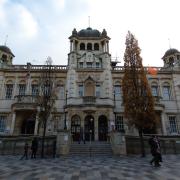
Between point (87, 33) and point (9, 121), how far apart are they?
21.8m

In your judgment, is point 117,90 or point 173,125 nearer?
point 173,125

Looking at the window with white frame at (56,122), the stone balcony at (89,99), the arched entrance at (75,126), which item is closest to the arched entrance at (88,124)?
the arched entrance at (75,126)

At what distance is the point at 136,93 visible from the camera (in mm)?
19797

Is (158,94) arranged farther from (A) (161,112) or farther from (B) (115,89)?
(B) (115,89)

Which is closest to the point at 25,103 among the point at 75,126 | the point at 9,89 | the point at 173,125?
the point at 9,89

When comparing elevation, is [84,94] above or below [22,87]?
below

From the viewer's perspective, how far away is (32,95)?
2788 cm

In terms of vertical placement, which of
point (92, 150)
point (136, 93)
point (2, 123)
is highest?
point (136, 93)

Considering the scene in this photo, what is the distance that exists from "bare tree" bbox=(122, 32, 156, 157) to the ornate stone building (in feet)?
22.3

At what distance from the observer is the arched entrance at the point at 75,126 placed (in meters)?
26.3

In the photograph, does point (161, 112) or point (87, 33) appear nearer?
point (161, 112)

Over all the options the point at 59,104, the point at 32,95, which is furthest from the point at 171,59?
the point at 32,95

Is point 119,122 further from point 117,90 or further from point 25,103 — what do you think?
point 25,103

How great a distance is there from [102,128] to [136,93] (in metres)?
9.75
